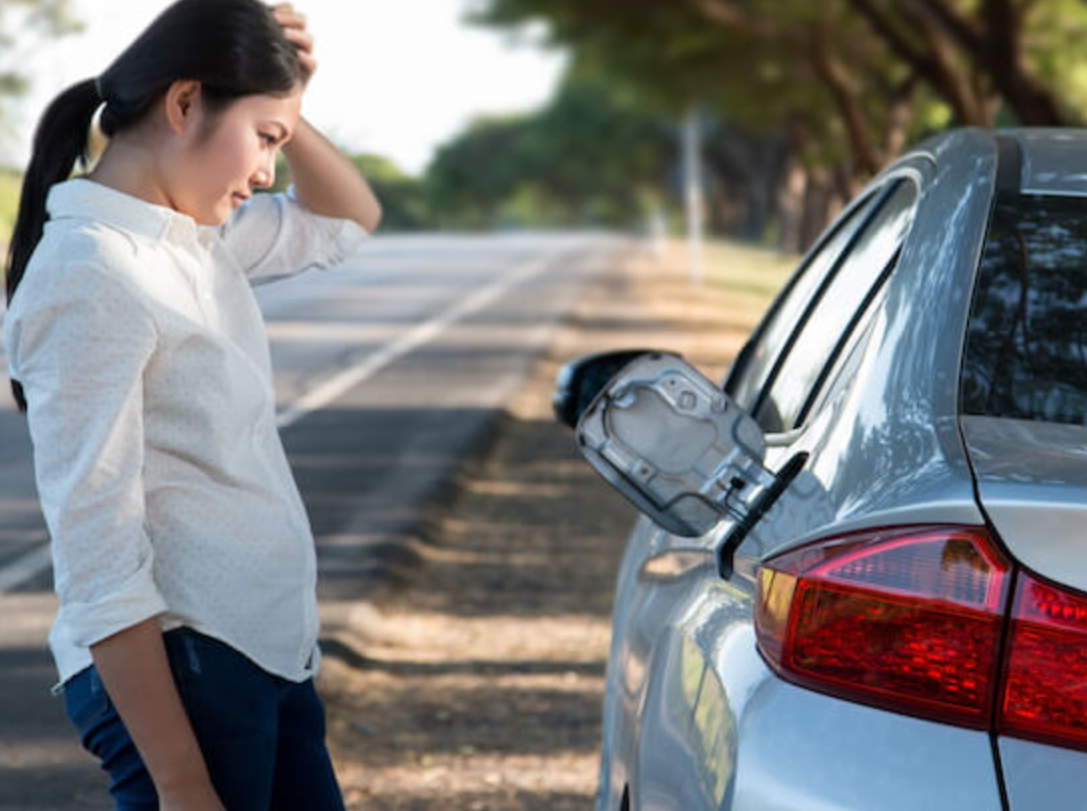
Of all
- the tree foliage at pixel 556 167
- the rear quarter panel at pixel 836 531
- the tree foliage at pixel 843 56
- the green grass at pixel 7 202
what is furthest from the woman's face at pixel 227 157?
the tree foliage at pixel 556 167

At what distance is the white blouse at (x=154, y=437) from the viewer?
196cm

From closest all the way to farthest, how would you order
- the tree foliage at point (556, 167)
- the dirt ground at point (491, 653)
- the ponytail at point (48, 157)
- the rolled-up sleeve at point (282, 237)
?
1. the ponytail at point (48, 157)
2. the rolled-up sleeve at point (282, 237)
3. the dirt ground at point (491, 653)
4. the tree foliage at point (556, 167)

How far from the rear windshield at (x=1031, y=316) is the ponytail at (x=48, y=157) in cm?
113

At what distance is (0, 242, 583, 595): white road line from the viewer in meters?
7.84

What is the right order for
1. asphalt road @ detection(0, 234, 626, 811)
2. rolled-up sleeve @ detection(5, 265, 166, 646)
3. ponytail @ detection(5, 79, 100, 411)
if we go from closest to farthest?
rolled-up sleeve @ detection(5, 265, 166, 646) < ponytail @ detection(5, 79, 100, 411) < asphalt road @ detection(0, 234, 626, 811)

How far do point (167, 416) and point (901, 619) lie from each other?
2.82 ft

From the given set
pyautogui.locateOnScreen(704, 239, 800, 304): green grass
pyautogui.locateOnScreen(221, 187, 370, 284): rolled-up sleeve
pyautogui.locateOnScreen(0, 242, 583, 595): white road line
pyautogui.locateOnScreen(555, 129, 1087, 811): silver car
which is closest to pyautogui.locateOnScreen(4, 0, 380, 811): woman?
pyautogui.locateOnScreen(221, 187, 370, 284): rolled-up sleeve

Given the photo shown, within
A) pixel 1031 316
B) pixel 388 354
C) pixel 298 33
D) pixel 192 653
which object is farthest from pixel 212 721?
pixel 388 354

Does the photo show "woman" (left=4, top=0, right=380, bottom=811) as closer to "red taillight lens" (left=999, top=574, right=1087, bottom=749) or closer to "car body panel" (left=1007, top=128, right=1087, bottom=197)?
"red taillight lens" (left=999, top=574, right=1087, bottom=749)

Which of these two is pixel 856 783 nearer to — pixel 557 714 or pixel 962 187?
pixel 962 187

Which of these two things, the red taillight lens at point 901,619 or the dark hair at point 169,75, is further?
the dark hair at point 169,75

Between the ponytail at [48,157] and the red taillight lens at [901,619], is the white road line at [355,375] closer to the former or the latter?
the ponytail at [48,157]

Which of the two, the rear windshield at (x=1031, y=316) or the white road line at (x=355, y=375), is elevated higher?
the rear windshield at (x=1031, y=316)

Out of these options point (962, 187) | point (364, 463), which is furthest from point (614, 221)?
point (962, 187)
